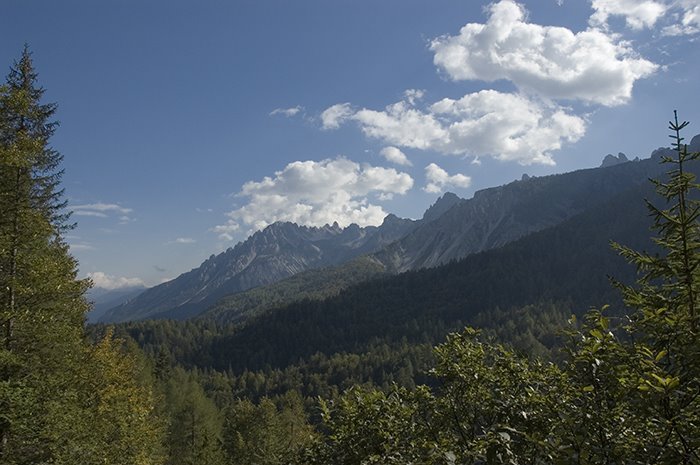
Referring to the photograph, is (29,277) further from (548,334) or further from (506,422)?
(548,334)

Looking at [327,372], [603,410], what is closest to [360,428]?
[603,410]

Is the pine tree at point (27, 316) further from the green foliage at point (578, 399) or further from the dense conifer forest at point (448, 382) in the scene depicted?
the green foliage at point (578, 399)

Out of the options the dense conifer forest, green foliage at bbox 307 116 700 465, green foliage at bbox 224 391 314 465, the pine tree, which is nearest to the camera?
green foliage at bbox 307 116 700 465

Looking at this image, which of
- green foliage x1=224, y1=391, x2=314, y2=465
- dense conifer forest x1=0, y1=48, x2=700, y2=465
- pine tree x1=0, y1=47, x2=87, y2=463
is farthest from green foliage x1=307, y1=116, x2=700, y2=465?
green foliage x1=224, y1=391, x2=314, y2=465

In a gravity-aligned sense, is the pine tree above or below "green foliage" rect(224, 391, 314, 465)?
above

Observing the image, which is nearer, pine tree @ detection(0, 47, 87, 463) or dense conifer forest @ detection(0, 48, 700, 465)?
dense conifer forest @ detection(0, 48, 700, 465)

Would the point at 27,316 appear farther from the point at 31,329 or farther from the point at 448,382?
the point at 448,382

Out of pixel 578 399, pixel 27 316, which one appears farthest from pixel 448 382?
pixel 27 316

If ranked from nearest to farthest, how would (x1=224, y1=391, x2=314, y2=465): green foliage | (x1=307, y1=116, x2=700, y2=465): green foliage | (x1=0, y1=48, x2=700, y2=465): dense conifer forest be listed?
(x1=307, y1=116, x2=700, y2=465): green foliage
(x1=0, y1=48, x2=700, y2=465): dense conifer forest
(x1=224, y1=391, x2=314, y2=465): green foliage

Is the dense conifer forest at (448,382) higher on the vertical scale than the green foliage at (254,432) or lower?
higher

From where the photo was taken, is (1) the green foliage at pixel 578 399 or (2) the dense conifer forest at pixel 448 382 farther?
(2) the dense conifer forest at pixel 448 382


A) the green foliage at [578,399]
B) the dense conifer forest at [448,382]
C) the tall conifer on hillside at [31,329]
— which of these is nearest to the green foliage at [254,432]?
the dense conifer forest at [448,382]

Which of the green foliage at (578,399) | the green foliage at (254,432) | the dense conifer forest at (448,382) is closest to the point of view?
the green foliage at (578,399)

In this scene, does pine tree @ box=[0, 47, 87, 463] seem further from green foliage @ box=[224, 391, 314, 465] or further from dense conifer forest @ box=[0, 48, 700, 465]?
green foliage @ box=[224, 391, 314, 465]
